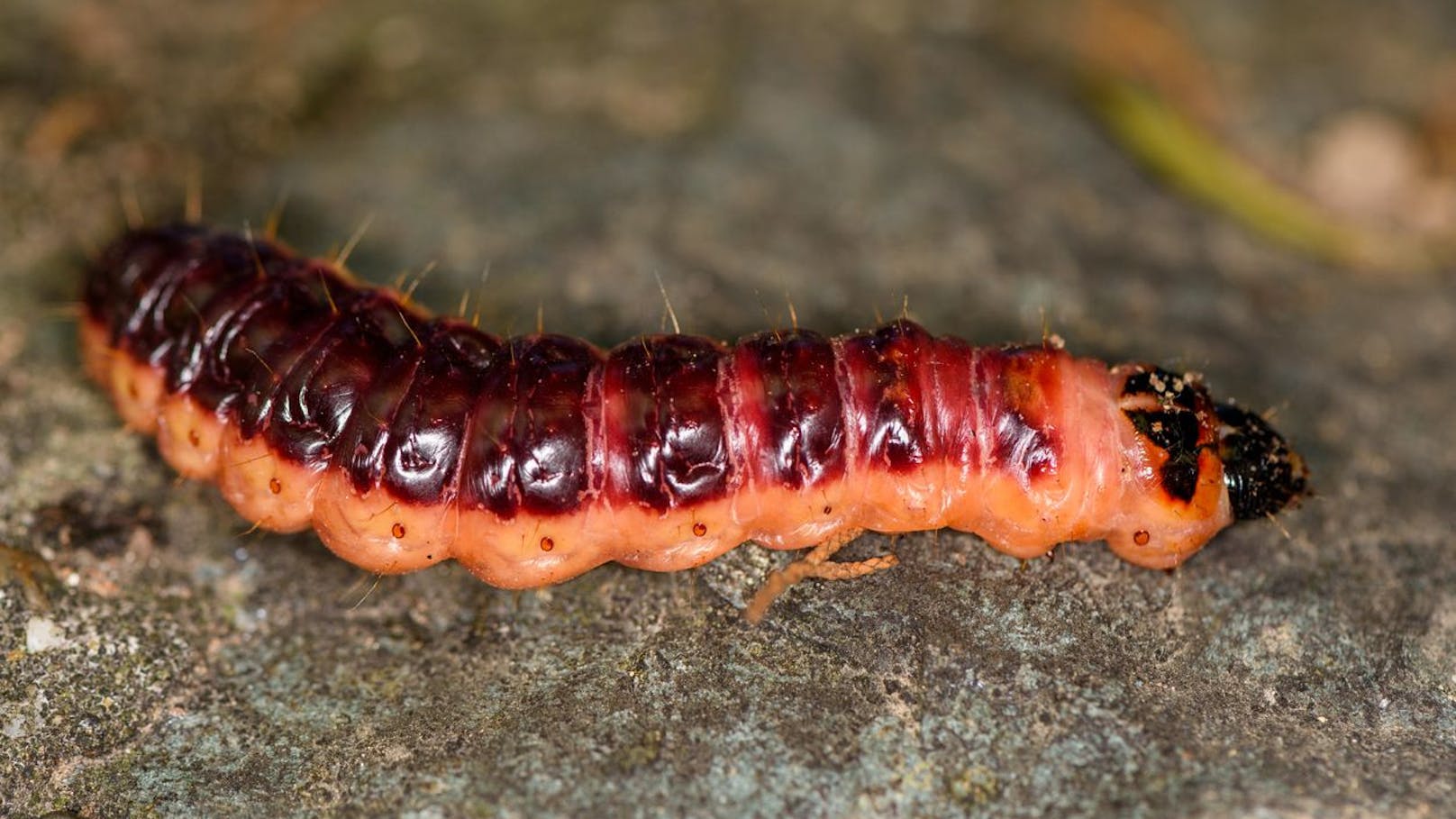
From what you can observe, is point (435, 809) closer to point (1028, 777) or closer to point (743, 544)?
point (743, 544)

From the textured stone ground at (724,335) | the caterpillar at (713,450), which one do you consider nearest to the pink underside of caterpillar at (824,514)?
the caterpillar at (713,450)

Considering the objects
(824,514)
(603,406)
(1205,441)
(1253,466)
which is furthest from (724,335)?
(1253,466)

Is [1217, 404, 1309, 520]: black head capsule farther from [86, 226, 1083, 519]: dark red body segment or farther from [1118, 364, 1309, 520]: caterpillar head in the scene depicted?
[86, 226, 1083, 519]: dark red body segment

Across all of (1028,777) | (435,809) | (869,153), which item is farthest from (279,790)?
(869,153)

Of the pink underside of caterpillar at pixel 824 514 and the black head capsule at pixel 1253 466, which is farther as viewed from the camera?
the black head capsule at pixel 1253 466

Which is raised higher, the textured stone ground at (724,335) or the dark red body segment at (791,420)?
the dark red body segment at (791,420)

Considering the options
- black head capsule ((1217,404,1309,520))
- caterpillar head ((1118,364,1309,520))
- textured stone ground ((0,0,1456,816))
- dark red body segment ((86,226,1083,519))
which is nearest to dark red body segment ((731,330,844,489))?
dark red body segment ((86,226,1083,519))

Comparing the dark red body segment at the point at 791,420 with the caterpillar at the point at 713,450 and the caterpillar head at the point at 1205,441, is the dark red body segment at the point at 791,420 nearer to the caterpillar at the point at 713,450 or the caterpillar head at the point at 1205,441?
the caterpillar at the point at 713,450
